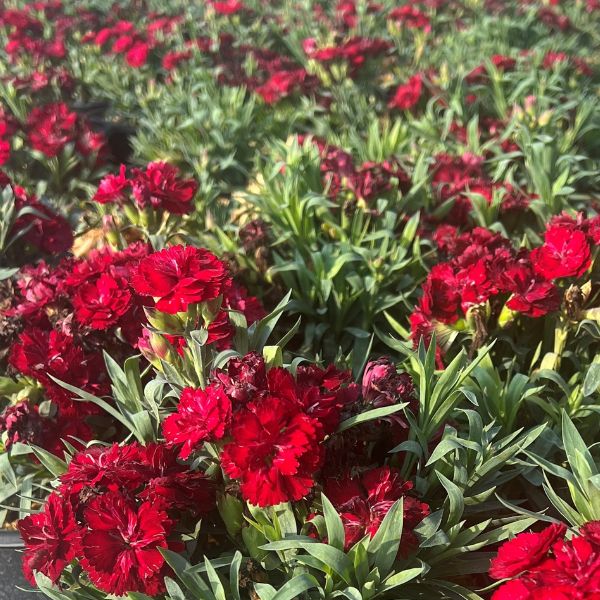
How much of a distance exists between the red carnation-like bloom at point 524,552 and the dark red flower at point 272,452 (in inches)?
11.8

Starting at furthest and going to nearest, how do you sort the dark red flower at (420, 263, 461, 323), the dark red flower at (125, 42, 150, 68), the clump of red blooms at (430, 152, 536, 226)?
the dark red flower at (125, 42, 150, 68)
the clump of red blooms at (430, 152, 536, 226)
the dark red flower at (420, 263, 461, 323)

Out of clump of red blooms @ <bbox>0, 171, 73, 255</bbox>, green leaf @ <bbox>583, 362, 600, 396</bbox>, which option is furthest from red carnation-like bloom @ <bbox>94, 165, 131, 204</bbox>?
green leaf @ <bbox>583, 362, 600, 396</bbox>

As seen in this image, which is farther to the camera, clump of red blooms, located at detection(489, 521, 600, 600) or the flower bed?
the flower bed

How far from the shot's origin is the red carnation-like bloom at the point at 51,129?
2564mm

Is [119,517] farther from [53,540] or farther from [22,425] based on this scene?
[22,425]

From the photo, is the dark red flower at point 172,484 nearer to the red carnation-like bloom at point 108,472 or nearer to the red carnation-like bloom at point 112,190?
the red carnation-like bloom at point 108,472

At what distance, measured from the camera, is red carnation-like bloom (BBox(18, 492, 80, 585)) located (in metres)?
1.01

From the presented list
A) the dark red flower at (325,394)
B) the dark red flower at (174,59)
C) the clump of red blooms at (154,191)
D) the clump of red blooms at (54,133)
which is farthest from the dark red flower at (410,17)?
the dark red flower at (325,394)

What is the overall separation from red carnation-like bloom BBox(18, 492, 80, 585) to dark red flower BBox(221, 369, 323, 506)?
0.98 ft

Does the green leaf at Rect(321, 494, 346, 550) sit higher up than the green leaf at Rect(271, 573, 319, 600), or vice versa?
the green leaf at Rect(321, 494, 346, 550)

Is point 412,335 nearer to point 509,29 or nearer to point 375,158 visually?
point 375,158

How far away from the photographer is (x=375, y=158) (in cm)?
271

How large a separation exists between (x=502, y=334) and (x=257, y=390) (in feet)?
2.73

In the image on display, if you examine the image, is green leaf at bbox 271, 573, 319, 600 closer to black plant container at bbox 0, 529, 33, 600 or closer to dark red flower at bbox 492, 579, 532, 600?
dark red flower at bbox 492, 579, 532, 600
